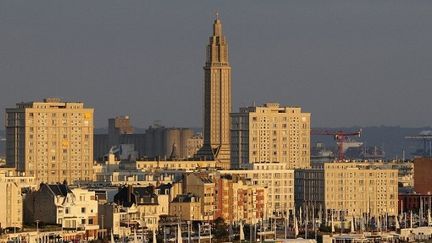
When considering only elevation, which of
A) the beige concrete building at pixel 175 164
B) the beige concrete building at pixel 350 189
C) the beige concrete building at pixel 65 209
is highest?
the beige concrete building at pixel 175 164

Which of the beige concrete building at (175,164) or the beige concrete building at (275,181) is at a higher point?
the beige concrete building at (175,164)

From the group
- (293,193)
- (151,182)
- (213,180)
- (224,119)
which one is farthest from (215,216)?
(224,119)

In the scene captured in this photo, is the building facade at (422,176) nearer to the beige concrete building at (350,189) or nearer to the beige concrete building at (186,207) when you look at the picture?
the beige concrete building at (350,189)

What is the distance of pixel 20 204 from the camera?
384 ft

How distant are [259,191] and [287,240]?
35.7 meters

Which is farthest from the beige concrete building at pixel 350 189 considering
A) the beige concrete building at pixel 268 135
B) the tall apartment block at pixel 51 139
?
the tall apartment block at pixel 51 139

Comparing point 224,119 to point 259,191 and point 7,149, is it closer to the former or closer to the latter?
point 7,149

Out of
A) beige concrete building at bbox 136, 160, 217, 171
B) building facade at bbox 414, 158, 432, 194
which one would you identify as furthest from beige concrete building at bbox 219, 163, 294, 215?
building facade at bbox 414, 158, 432, 194

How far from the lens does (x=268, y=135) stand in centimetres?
18312

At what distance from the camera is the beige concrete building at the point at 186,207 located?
131875 millimetres

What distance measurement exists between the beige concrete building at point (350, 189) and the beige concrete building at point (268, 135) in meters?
18.5

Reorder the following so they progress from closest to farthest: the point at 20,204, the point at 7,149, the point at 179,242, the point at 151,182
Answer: the point at 179,242 < the point at 20,204 < the point at 151,182 < the point at 7,149

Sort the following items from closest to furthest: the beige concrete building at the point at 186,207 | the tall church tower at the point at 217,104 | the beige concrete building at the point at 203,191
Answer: the beige concrete building at the point at 186,207 < the beige concrete building at the point at 203,191 < the tall church tower at the point at 217,104

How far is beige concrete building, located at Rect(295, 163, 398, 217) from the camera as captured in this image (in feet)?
524
